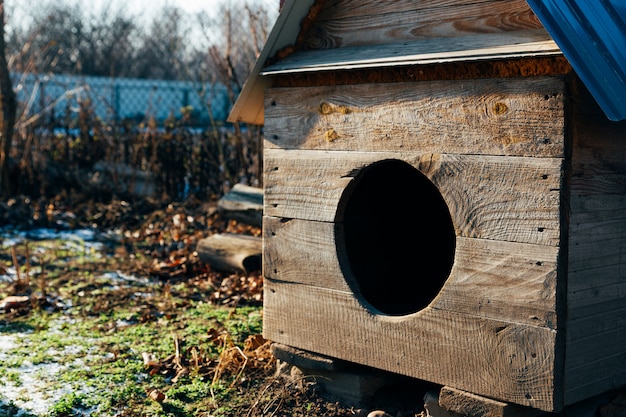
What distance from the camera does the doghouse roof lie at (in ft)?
8.85

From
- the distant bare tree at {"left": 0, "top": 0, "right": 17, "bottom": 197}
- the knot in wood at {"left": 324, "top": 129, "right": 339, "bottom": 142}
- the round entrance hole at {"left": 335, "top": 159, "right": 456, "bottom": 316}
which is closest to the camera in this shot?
the knot in wood at {"left": 324, "top": 129, "right": 339, "bottom": 142}

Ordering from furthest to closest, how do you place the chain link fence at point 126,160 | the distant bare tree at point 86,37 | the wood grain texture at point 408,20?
the distant bare tree at point 86,37, the chain link fence at point 126,160, the wood grain texture at point 408,20

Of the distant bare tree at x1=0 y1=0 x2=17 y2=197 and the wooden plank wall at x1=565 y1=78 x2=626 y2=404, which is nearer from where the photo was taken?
the wooden plank wall at x1=565 y1=78 x2=626 y2=404

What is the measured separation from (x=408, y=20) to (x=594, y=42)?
842 millimetres

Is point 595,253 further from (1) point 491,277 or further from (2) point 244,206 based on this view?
(2) point 244,206

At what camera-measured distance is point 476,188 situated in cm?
303

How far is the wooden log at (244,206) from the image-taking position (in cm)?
636

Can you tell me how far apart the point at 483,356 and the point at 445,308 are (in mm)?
238

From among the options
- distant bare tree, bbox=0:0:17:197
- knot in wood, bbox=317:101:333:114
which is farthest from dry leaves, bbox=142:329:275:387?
distant bare tree, bbox=0:0:17:197

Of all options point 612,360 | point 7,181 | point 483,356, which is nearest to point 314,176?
point 483,356

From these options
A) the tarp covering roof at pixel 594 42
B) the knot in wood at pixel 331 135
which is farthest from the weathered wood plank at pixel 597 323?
the knot in wood at pixel 331 135

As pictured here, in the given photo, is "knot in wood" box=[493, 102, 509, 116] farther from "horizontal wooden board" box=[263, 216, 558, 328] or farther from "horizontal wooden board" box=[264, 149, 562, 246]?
"horizontal wooden board" box=[263, 216, 558, 328]

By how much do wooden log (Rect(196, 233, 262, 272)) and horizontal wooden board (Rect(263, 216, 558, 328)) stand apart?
7.78 ft

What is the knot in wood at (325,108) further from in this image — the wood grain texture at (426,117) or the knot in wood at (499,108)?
the knot in wood at (499,108)
